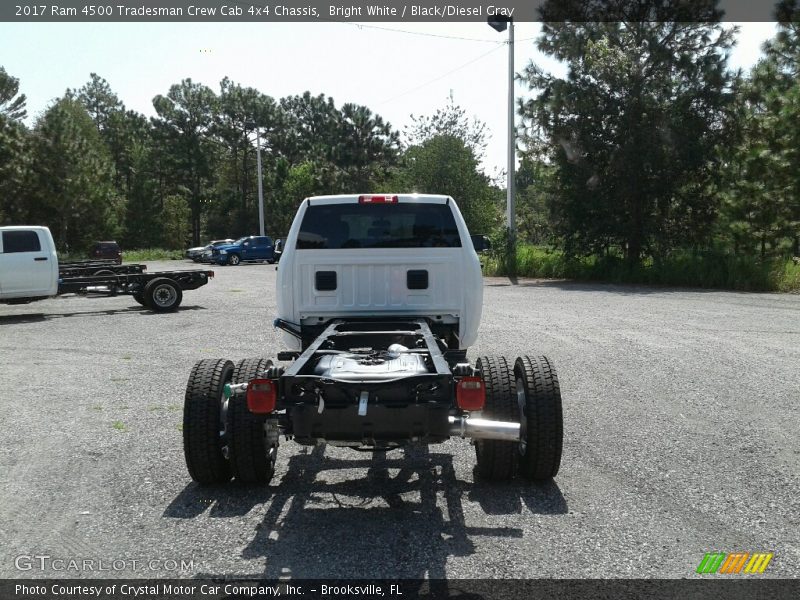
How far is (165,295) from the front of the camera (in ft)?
59.4

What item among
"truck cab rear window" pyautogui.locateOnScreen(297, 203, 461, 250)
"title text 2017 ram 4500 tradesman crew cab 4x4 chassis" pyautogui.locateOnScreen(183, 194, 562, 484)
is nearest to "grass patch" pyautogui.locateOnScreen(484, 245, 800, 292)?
"truck cab rear window" pyautogui.locateOnScreen(297, 203, 461, 250)

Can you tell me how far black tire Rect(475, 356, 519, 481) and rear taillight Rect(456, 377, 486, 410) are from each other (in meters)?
0.87

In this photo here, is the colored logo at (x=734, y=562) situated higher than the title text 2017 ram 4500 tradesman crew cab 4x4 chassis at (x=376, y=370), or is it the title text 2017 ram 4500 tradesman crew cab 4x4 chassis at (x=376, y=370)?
the title text 2017 ram 4500 tradesman crew cab 4x4 chassis at (x=376, y=370)

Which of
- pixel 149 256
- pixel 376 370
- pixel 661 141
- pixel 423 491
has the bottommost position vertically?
pixel 149 256

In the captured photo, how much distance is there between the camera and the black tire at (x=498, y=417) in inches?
208

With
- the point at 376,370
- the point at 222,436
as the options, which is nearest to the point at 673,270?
the point at 376,370

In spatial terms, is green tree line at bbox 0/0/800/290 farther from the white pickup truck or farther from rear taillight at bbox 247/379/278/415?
rear taillight at bbox 247/379/278/415

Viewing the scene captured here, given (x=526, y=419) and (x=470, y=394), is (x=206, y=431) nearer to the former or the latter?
(x=470, y=394)

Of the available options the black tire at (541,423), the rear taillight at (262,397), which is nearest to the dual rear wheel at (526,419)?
the black tire at (541,423)

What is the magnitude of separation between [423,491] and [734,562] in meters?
2.09

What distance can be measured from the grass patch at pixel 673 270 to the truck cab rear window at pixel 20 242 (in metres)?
17.8

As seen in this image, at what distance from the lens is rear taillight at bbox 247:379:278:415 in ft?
14.9

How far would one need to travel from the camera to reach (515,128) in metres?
30.0

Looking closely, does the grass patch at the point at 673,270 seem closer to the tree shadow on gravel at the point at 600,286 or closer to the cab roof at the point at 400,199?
the tree shadow on gravel at the point at 600,286
